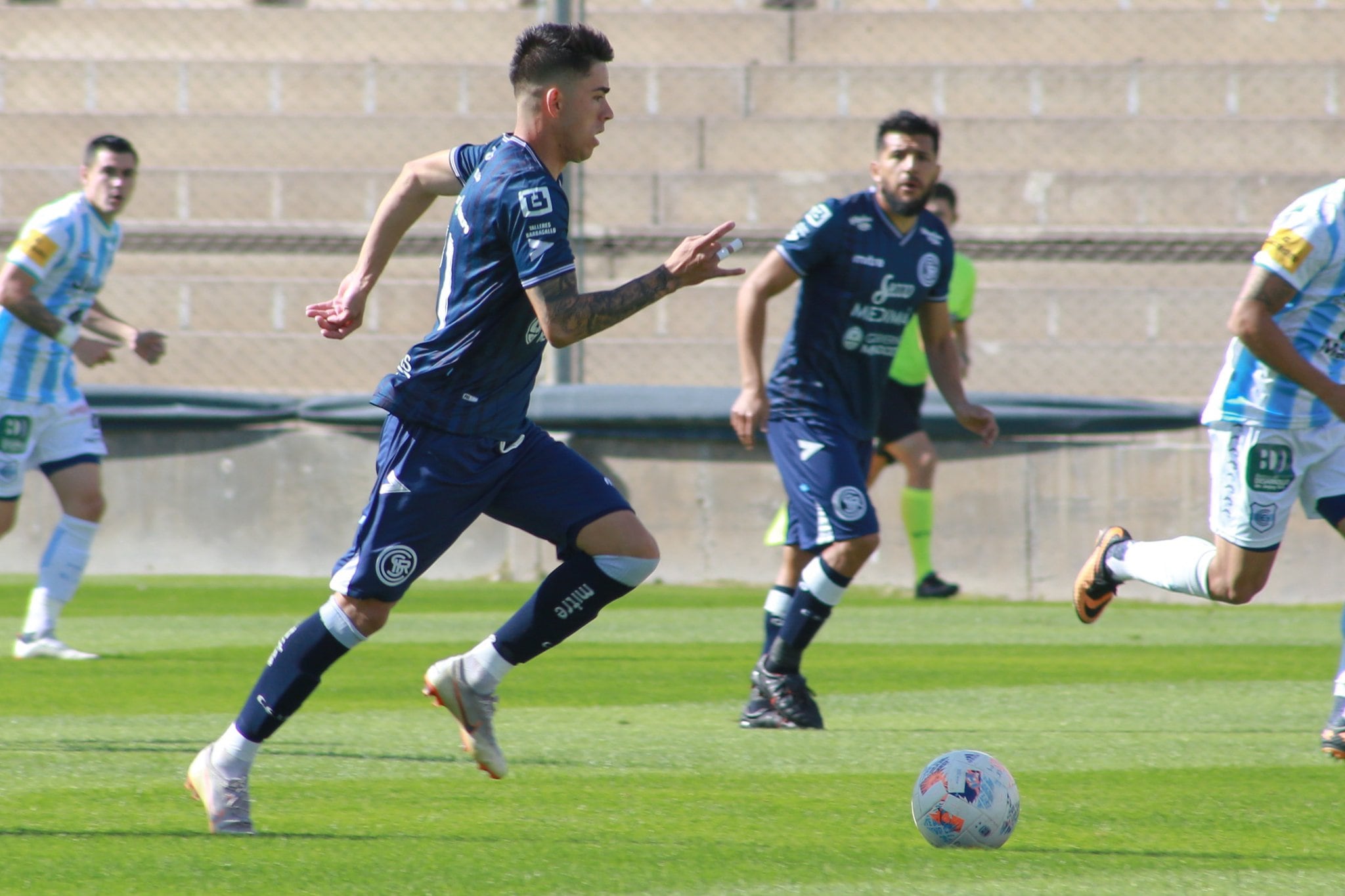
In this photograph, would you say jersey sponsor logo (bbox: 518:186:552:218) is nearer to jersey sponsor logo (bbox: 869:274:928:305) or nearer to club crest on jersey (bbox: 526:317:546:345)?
club crest on jersey (bbox: 526:317:546:345)

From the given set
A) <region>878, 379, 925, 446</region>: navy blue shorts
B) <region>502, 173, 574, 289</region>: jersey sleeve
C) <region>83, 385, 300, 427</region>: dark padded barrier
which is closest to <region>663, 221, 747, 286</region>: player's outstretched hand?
<region>502, 173, 574, 289</region>: jersey sleeve

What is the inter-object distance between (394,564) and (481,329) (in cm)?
63

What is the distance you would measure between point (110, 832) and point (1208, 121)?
1335 centimetres

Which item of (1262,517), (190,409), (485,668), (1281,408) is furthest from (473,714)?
(190,409)

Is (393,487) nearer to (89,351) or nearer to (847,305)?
(847,305)

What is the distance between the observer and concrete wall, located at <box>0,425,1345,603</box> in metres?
11.8

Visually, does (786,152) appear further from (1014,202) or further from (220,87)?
(220,87)

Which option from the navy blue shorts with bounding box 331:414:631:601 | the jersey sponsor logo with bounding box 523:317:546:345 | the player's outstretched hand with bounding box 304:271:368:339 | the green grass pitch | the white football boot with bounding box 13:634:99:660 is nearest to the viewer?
the green grass pitch

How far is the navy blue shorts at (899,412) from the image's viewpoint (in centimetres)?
1162

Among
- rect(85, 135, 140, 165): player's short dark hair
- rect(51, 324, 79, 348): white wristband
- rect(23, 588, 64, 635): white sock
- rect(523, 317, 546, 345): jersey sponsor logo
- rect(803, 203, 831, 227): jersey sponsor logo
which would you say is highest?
rect(85, 135, 140, 165): player's short dark hair

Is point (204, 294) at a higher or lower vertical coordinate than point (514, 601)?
higher

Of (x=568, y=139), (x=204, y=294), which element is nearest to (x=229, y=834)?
(x=568, y=139)

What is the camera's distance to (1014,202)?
15578 mm

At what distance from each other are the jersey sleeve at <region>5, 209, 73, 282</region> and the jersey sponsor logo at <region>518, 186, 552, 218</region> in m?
4.47
